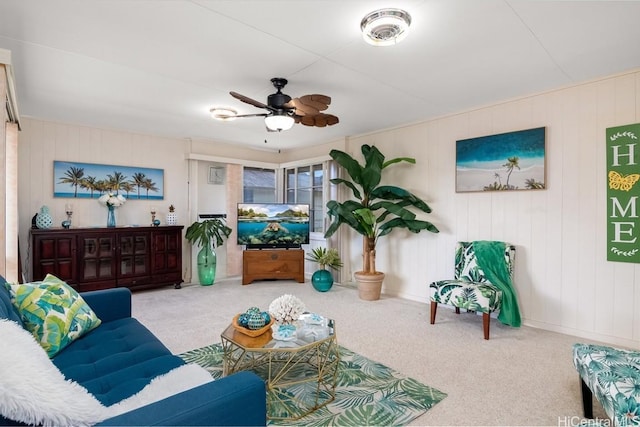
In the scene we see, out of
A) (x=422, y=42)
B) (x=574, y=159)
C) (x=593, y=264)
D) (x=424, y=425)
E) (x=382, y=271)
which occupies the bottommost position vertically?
(x=424, y=425)

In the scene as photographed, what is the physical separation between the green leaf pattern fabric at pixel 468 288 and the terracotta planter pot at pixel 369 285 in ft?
3.35

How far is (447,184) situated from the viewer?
406 centimetres

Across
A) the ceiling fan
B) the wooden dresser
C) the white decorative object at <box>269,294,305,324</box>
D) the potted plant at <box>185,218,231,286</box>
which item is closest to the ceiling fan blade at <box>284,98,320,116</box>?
the ceiling fan

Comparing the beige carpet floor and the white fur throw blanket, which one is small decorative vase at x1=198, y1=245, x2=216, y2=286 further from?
the white fur throw blanket

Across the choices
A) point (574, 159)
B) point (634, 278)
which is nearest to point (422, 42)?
point (574, 159)

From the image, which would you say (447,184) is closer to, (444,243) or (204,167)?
(444,243)

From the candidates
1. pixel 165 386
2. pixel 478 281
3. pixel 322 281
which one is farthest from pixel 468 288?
pixel 165 386

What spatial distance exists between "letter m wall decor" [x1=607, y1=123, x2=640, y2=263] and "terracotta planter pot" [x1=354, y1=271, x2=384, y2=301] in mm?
2352

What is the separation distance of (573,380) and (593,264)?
128 cm

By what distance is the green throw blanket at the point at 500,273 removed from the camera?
10.3 ft

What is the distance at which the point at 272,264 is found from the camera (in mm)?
5410

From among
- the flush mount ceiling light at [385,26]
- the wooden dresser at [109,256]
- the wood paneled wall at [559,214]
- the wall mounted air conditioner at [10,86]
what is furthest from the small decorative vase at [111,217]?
the wood paneled wall at [559,214]

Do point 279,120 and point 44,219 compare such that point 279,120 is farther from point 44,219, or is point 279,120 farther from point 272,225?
point 44,219

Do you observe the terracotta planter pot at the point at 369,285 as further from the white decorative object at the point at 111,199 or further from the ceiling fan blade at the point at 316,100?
the white decorative object at the point at 111,199
